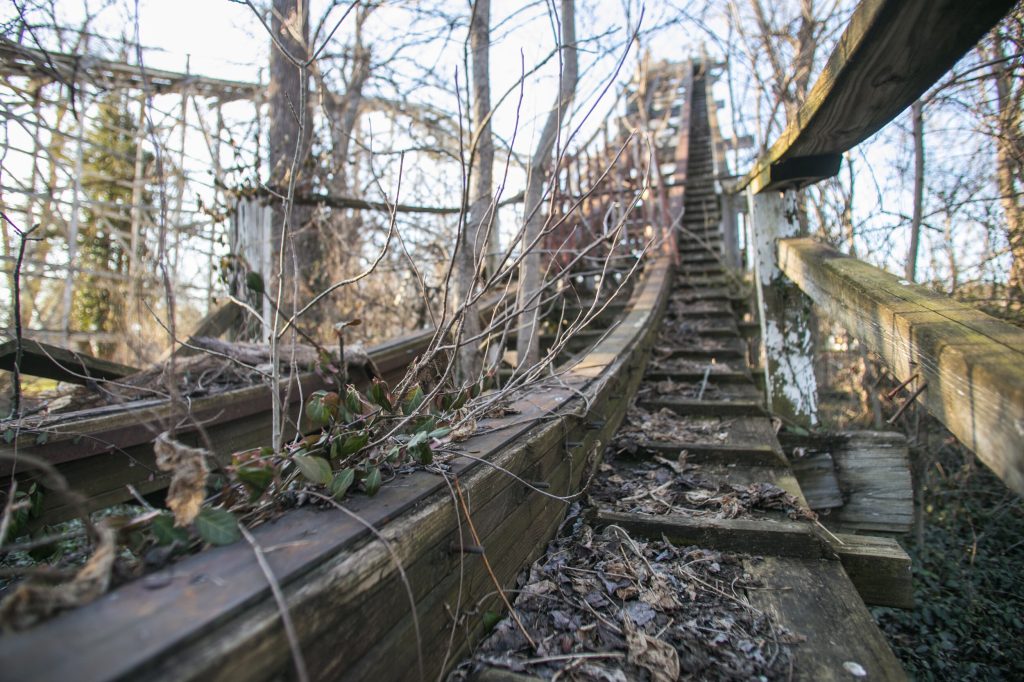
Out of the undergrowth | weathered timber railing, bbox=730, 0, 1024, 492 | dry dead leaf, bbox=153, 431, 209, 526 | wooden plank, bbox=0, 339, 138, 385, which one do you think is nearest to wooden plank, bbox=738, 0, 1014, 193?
weathered timber railing, bbox=730, 0, 1024, 492

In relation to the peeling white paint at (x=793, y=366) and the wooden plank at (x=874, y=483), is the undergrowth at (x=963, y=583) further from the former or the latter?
the peeling white paint at (x=793, y=366)

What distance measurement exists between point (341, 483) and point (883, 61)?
2033 millimetres

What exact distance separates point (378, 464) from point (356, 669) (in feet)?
1.67

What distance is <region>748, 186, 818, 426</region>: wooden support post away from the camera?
305cm

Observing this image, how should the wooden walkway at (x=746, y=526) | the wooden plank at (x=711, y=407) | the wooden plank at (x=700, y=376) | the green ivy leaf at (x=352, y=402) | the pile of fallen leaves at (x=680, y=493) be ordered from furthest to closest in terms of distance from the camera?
the wooden plank at (x=700, y=376) < the wooden plank at (x=711, y=407) < the pile of fallen leaves at (x=680, y=493) < the green ivy leaf at (x=352, y=402) < the wooden walkway at (x=746, y=526)

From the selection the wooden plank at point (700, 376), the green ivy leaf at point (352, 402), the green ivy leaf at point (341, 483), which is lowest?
the wooden plank at point (700, 376)

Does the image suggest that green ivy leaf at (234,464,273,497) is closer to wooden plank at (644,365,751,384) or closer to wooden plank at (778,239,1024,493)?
wooden plank at (778,239,1024,493)

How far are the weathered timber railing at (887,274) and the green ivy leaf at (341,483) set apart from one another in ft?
4.15

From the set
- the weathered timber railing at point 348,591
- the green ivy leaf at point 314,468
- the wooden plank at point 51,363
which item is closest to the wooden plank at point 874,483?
the weathered timber railing at point 348,591

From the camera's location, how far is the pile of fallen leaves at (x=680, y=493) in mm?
1876

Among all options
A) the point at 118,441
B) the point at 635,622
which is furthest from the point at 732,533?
the point at 118,441

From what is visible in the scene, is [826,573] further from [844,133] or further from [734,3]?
[734,3]

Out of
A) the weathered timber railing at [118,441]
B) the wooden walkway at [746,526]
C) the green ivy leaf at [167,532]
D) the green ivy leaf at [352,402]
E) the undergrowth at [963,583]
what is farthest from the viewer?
the undergrowth at [963,583]

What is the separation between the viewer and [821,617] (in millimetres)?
1333
